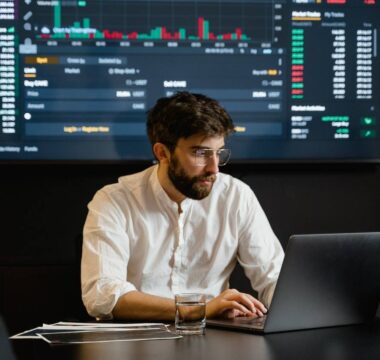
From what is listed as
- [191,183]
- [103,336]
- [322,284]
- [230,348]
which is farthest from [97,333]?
[191,183]

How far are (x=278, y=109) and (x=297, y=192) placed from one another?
1.15 ft

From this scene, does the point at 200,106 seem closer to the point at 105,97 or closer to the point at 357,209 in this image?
the point at 105,97

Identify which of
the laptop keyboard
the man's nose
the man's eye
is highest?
the man's eye

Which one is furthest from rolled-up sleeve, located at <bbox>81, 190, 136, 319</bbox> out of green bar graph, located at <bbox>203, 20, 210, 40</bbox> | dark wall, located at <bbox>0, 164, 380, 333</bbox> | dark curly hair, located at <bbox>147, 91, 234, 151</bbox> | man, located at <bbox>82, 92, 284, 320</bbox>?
green bar graph, located at <bbox>203, 20, 210, 40</bbox>

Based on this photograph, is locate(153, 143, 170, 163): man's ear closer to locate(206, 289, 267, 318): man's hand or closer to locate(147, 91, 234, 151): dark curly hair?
locate(147, 91, 234, 151): dark curly hair

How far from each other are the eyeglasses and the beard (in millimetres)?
43

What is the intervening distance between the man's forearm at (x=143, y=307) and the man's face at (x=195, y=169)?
1.40 ft

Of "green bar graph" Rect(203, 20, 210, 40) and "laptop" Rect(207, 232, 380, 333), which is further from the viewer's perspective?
"green bar graph" Rect(203, 20, 210, 40)

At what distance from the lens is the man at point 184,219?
2.55 m

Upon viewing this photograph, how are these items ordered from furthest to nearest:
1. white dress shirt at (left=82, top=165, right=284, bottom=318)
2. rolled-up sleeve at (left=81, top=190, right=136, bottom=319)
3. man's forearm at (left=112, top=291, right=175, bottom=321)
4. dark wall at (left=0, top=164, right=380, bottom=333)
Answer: dark wall at (left=0, top=164, right=380, bottom=333) < white dress shirt at (left=82, top=165, right=284, bottom=318) < rolled-up sleeve at (left=81, top=190, right=136, bottom=319) < man's forearm at (left=112, top=291, right=175, bottom=321)

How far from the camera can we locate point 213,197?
2.77m

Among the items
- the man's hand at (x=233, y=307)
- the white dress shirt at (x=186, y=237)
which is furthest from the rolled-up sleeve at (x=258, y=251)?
the man's hand at (x=233, y=307)

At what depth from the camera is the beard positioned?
2.55 meters

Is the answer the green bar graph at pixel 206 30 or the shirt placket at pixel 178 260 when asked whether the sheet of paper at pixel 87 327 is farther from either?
the green bar graph at pixel 206 30
